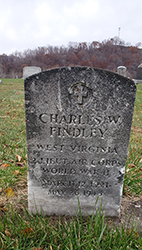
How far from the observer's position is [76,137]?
6.38ft

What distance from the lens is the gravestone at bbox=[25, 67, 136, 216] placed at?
69.9 inches

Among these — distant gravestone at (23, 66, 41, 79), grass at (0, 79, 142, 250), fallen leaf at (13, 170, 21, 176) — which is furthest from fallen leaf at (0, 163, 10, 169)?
distant gravestone at (23, 66, 41, 79)

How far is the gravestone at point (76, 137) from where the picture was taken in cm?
177

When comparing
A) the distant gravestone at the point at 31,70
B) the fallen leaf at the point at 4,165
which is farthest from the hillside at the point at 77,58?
the fallen leaf at the point at 4,165

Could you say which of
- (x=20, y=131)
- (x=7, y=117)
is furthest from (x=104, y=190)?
(x=7, y=117)

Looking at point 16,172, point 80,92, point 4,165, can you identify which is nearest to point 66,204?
point 16,172

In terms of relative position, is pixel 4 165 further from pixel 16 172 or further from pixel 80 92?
pixel 80 92

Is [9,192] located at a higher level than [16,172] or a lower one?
lower

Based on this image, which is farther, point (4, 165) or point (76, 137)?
point (4, 165)

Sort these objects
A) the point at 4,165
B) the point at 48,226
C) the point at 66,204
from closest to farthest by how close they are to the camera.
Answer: the point at 48,226 → the point at 66,204 → the point at 4,165

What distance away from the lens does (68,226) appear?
197 cm

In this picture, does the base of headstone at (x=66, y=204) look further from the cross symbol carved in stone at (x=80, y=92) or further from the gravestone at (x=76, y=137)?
the cross symbol carved in stone at (x=80, y=92)

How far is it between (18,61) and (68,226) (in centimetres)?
5267

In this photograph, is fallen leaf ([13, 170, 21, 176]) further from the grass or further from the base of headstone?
the base of headstone
